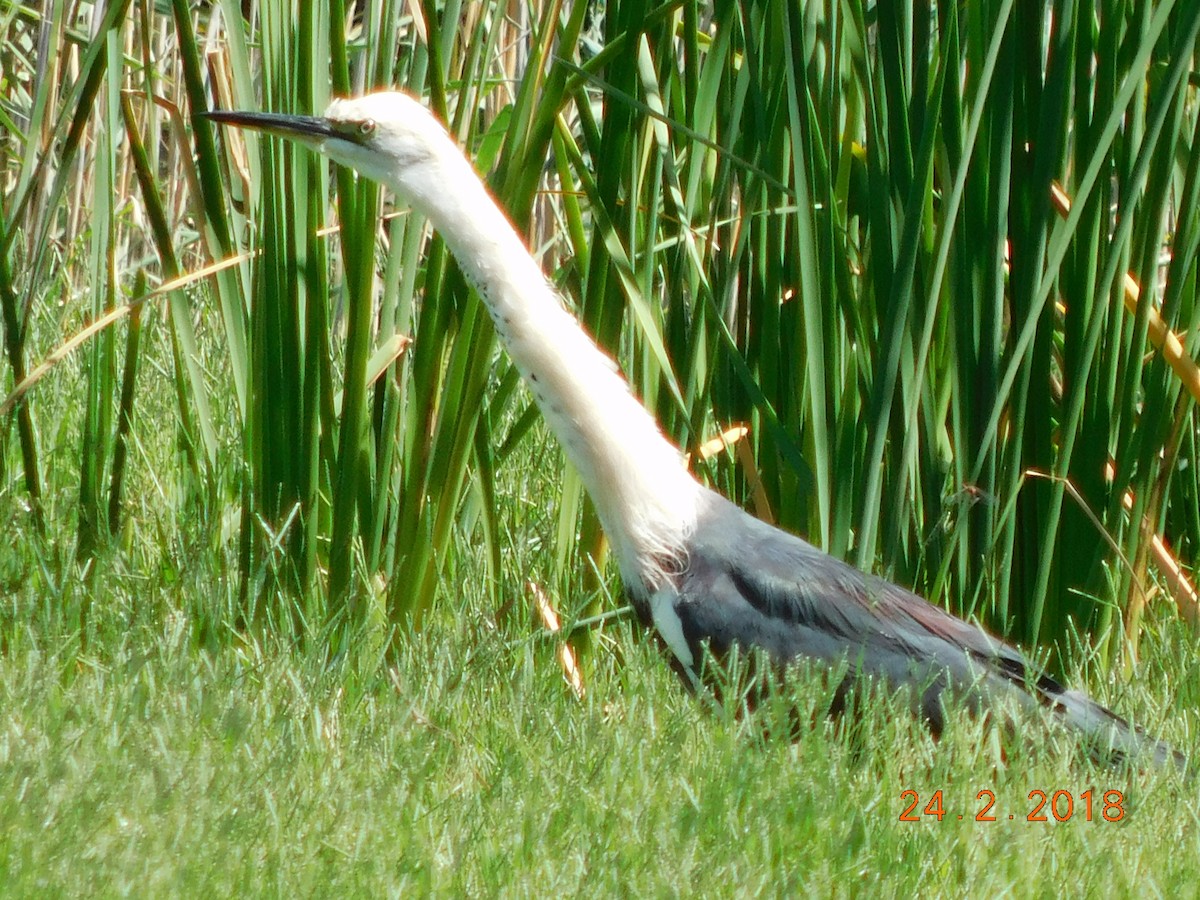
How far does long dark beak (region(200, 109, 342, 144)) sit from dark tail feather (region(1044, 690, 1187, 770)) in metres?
1.79

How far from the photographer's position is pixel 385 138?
3037 mm

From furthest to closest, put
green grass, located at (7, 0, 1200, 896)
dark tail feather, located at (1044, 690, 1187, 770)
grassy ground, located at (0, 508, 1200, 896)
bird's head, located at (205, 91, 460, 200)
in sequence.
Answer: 1. bird's head, located at (205, 91, 460, 200)
2. dark tail feather, located at (1044, 690, 1187, 770)
3. green grass, located at (7, 0, 1200, 896)
4. grassy ground, located at (0, 508, 1200, 896)

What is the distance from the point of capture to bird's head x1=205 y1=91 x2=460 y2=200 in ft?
9.90

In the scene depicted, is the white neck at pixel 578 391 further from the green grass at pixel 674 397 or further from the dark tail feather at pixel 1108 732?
the dark tail feather at pixel 1108 732

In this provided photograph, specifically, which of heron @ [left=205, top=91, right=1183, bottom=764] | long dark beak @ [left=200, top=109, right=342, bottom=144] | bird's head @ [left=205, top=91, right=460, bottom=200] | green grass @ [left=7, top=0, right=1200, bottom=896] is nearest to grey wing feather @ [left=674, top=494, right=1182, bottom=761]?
heron @ [left=205, top=91, right=1183, bottom=764]

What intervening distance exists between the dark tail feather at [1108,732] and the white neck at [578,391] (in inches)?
32.2

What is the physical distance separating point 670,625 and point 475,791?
749 mm

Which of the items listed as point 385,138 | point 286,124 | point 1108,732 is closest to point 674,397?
point 385,138

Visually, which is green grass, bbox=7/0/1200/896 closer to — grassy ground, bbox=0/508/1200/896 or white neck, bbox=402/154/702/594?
grassy ground, bbox=0/508/1200/896

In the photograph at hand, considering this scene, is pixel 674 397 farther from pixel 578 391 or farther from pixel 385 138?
pixel 385 138

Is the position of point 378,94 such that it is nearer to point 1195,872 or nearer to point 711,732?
point 711,732

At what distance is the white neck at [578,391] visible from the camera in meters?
3.02

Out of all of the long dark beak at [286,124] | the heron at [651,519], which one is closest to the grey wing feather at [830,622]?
the heron at [651,519]

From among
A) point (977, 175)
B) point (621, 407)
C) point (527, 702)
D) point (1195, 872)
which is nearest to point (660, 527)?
point (621, 407)
